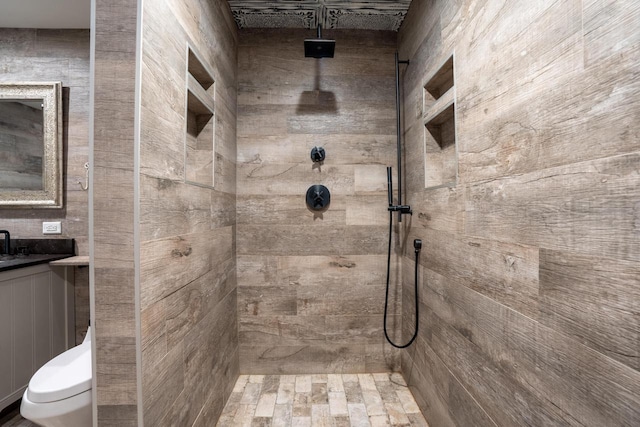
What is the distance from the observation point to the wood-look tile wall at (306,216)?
222 cm

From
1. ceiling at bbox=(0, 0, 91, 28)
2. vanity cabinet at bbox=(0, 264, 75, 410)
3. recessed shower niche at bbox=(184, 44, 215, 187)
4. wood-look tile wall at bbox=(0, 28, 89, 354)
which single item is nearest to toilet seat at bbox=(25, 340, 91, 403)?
vanity cabinet at bbox=(0, 264, 75, 410)

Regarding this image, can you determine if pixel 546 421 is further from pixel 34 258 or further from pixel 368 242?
pixel 34 258

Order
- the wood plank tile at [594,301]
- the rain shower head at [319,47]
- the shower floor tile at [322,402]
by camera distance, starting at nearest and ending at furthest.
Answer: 1. the wood plank tile at [594,301]
2. the shower floor tile at [322,402]
3. the rain shower head at [319,47]

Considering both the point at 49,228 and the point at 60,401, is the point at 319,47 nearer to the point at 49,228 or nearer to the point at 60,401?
the point at 60,401

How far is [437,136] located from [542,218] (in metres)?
1.08

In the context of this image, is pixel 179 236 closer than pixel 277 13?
Yes

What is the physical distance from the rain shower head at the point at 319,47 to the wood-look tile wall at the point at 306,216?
0.22 metres

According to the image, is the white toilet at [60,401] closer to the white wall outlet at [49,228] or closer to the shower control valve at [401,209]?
the white wall outlet at [49,228]

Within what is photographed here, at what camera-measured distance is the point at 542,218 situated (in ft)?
2.83

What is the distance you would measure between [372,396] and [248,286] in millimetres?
1145

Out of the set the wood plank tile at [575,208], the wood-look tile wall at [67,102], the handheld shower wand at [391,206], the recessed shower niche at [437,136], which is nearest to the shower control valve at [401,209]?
the handheld shower wand at [391,206]

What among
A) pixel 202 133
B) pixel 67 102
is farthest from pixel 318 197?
pixel 67 102

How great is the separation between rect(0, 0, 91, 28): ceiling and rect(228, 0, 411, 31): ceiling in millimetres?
1159

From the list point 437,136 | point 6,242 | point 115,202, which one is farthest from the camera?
point 6,242
